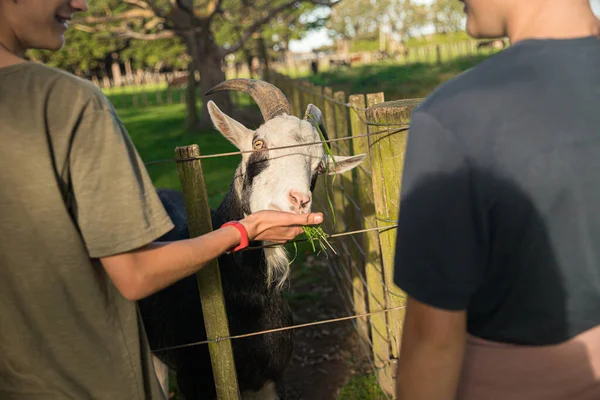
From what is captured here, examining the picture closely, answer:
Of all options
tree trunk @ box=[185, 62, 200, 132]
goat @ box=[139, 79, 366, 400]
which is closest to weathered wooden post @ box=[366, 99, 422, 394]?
goat @ box=[139, 79, 366, 400]

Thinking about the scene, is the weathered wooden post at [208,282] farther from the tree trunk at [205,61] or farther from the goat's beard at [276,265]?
the tree trunk at [205,61]

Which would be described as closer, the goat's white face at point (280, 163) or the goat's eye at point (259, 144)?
the goat's white face at point (280, 163)

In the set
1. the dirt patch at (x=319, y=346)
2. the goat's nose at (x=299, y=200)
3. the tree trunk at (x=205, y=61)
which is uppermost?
the tree trunk at (x=205, y=61)

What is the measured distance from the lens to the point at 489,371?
1312 millimetres

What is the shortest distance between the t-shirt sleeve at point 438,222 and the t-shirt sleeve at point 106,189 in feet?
2.24

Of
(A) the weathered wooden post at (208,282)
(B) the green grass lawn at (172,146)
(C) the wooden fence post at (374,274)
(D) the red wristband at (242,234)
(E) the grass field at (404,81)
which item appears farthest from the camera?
(E) the grass field at (404,81)

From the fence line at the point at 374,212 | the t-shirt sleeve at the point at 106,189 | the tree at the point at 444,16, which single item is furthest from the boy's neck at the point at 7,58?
the tree at the point at 444,16

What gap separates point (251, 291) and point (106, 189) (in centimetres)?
187

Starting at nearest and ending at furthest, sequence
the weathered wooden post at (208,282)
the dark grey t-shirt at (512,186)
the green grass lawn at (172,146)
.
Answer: the dark grey t-shirt at (512,186), the weathered wooden post at (208,282), the green grass lawn at (172,146)

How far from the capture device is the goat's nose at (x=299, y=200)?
281 centimetres

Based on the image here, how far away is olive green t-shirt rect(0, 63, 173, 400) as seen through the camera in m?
1.44

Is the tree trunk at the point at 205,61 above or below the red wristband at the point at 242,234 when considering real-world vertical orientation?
above

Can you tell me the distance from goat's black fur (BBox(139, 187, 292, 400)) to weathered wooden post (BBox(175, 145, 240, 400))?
16.2 inches

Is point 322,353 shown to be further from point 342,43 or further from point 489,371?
point 342,43
